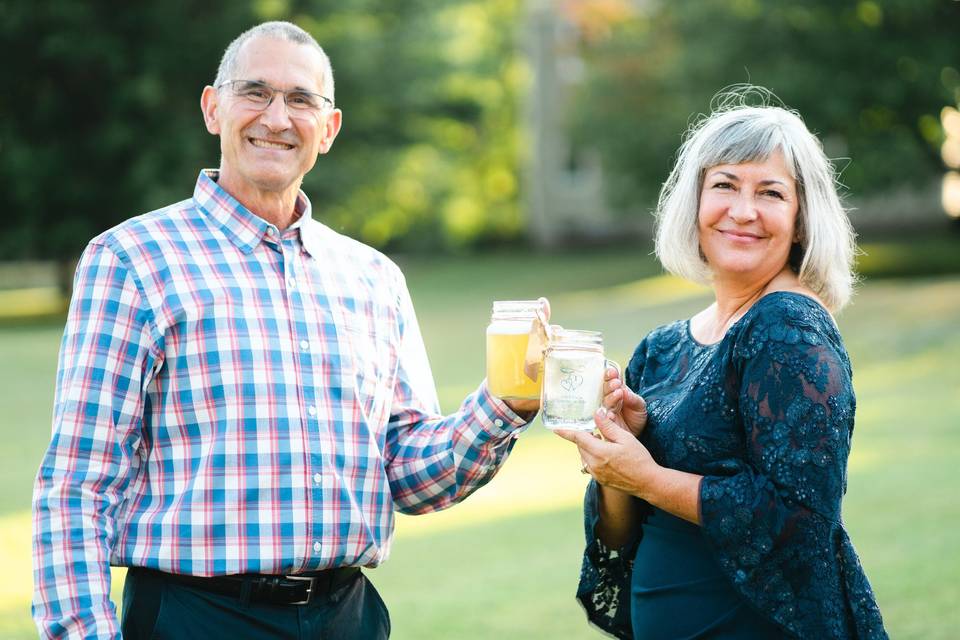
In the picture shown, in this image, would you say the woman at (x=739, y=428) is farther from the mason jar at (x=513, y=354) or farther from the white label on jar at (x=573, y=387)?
the mason jar at (x=513, y=354)

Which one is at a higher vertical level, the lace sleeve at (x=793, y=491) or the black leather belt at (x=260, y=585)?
the lace sleeve at (x=793, y=491)

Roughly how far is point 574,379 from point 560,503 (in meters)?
7.38

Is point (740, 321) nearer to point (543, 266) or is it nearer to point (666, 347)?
point (666, 347)

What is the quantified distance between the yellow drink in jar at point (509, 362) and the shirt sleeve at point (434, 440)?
0.10 meters

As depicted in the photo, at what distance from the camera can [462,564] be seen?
8.38m

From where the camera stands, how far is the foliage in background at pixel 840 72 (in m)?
25.5

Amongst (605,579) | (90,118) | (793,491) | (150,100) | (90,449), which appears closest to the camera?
(793,491)

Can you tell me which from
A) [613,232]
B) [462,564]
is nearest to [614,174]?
[613,232]

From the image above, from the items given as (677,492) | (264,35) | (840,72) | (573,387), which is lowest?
(677,492)

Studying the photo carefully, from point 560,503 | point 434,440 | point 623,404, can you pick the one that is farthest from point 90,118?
point 623,404

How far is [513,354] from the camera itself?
10.3ft

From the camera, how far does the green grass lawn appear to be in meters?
7.07

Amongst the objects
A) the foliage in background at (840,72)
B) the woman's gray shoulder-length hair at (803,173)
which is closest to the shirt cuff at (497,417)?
the woman's gray shoulder-length hair at (803,173)

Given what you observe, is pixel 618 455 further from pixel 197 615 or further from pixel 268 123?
pixel 268 123
